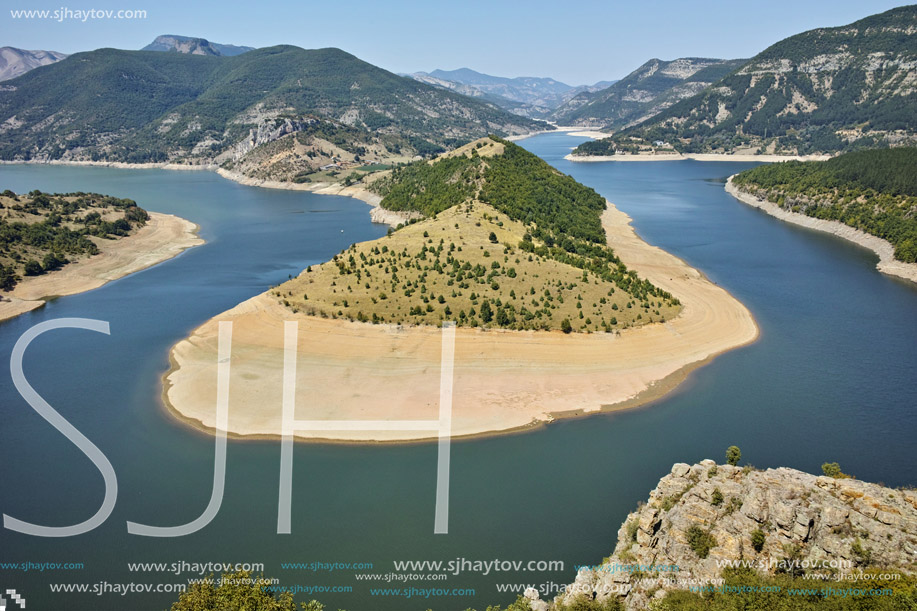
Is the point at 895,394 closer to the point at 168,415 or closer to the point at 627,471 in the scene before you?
the point at 627,471

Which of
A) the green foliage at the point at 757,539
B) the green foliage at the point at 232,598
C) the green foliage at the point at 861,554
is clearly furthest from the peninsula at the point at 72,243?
the green foliage at the point at 861,554

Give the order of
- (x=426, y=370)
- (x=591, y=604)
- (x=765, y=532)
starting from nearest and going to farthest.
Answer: (x=591, y=604) → (x=765, y=532) → (x=426, y=370)

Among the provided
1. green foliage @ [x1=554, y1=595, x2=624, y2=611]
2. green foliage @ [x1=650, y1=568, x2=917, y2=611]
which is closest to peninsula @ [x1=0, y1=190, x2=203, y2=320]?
green foliage @ [x1=554, y1=595, x2=624, y2=611]

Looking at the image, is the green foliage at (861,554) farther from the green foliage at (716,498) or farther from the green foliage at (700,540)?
the green foliage at (716,498)

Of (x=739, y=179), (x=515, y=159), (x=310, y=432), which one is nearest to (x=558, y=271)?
(x=310, y=432)

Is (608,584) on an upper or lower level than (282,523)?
upper

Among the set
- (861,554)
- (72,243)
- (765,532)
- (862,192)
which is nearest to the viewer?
(861,554)

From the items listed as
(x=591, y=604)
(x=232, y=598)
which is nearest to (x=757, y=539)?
(x=591, y=604)

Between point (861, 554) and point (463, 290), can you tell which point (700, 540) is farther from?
point (463, 290)
